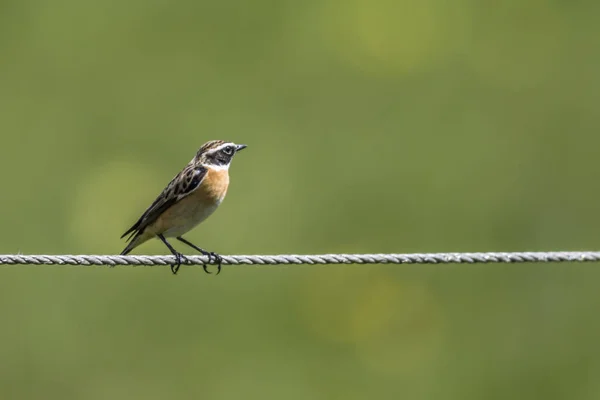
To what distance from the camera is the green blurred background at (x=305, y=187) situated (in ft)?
32.1

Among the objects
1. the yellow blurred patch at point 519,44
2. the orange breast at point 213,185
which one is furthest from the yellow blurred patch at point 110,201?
the yellow blurred patch at point 519,44

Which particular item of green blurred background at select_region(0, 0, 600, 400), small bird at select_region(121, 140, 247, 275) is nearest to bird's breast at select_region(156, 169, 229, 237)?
small bird at select_region(121, 140, 247, 275)

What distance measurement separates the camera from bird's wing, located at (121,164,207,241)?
7.08m

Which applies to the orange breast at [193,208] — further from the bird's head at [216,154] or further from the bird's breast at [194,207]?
the bird's head at [216,154]

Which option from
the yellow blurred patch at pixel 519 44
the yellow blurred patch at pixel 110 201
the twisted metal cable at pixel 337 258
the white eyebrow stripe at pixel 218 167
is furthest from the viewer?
the yellow blurred patch at pixel 519 44

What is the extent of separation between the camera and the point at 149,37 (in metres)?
13.9

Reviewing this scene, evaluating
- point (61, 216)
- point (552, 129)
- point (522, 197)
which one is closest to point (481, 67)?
point (552, 129)

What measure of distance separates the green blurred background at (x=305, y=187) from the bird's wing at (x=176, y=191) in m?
2.69

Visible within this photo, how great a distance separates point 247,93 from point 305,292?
3.75 metres

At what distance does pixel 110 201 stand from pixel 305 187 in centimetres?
238

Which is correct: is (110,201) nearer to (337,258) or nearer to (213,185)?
(213,185)

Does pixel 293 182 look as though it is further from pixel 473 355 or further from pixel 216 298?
pixel 473 355

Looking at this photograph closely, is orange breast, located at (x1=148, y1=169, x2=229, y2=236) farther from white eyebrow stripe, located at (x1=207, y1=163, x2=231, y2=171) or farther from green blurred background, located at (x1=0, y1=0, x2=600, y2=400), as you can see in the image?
green blurred background, located at (x1=0, y1=0, x2=600, y2=400)

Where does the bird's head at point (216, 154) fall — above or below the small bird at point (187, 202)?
above
